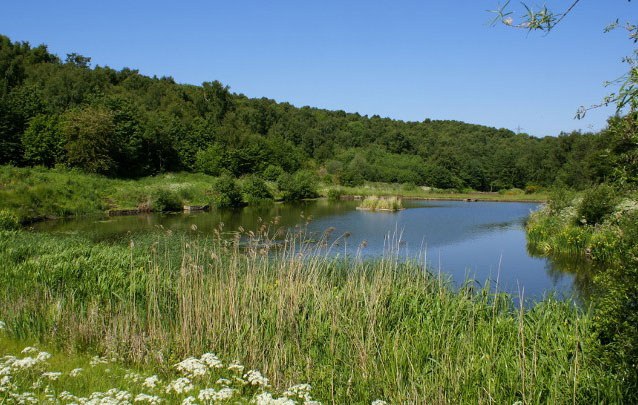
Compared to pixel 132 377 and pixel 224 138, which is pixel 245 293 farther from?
pixel 224 138

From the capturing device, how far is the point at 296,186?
48875mm

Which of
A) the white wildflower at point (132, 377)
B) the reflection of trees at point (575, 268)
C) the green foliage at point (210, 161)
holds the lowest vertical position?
the reflection of trees at point (575, 268)

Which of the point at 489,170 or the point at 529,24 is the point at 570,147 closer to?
the point at 489,170

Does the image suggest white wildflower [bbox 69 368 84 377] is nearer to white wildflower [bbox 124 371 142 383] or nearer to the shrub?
white wildflower [bbox 124 371 142 383]

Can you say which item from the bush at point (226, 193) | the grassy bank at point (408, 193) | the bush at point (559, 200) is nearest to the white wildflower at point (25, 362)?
the bush at point (559, 200)

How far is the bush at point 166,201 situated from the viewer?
3362cm

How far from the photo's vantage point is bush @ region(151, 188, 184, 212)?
110 feet

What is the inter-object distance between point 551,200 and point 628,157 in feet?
67.2

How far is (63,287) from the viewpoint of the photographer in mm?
8141

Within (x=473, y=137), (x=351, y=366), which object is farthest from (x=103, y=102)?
(x=473, y=137)

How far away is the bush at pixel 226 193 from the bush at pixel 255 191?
1.75 metres

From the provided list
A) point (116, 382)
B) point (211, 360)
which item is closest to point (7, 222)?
point (116, 382)

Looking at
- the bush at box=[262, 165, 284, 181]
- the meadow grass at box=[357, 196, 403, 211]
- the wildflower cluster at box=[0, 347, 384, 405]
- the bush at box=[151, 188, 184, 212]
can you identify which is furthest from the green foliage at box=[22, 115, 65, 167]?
the wildflower cluster at box=[0, 347, 384, 405]

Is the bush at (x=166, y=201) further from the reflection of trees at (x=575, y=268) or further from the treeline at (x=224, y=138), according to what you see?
the reflection of trees at (x=575, y=268)
